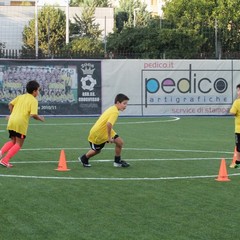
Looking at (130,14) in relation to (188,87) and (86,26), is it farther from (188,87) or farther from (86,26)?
(188,87)

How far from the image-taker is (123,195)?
10.7 meters

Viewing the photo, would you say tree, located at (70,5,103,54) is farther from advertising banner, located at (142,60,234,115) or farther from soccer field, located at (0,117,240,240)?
soccer field, located at (0,117,240,240)

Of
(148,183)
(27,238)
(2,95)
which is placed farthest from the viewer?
(2,95)

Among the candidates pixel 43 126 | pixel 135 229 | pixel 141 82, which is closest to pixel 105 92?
pixel 141 82

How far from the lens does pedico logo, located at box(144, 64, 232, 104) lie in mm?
34250

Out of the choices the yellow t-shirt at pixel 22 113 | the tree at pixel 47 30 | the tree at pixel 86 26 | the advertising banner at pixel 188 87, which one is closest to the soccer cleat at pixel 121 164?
the yellow t-shirt at pixel 22 113

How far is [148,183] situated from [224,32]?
43.7 meters

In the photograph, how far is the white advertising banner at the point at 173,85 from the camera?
34.0m

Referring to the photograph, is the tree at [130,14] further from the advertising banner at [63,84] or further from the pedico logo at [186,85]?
the advertising banner at [63,84]

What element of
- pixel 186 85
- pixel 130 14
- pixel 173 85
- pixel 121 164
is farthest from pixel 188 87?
pixel 130 14

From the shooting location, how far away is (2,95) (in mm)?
32844

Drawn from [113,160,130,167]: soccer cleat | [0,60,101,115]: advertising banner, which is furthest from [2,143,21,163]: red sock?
[0,60,101,115]: advertising banner

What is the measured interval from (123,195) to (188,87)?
79.6 feet

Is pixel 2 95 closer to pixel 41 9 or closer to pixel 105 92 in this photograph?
pixel 105 92
